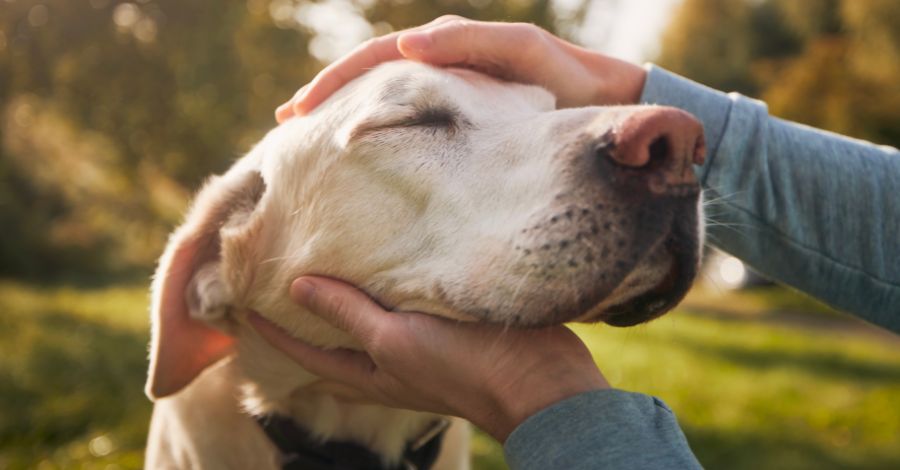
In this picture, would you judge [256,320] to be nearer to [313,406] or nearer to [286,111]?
[313,406]

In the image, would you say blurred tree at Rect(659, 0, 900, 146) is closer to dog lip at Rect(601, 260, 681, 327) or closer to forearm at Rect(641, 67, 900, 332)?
forearm at Rect(641, 67, 900, 332)

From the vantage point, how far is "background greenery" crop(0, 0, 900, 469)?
5.57 meters

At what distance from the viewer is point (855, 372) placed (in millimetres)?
8312

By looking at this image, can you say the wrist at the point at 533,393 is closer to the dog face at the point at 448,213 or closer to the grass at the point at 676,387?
the dog face at the point at 448,213

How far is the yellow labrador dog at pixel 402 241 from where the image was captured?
1.77 meters

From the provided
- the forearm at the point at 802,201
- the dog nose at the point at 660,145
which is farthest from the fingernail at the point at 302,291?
the forearm at the point at 802,201

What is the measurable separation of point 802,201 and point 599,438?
138 centimetres

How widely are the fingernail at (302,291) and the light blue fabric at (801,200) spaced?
4.28 ft

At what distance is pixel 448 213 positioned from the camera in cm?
204

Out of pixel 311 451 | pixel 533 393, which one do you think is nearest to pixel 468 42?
pixel 533 393

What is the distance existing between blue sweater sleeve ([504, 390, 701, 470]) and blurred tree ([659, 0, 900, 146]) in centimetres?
Result: 1116

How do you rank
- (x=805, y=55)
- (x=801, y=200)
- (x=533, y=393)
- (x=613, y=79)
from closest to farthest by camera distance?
(x=533, y=393) < (x=801, y=200) < (x=613, y=79) < (x=805, y=55)

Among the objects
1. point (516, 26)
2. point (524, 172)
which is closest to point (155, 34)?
point (516, 26)

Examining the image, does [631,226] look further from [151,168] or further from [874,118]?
[874,118]
